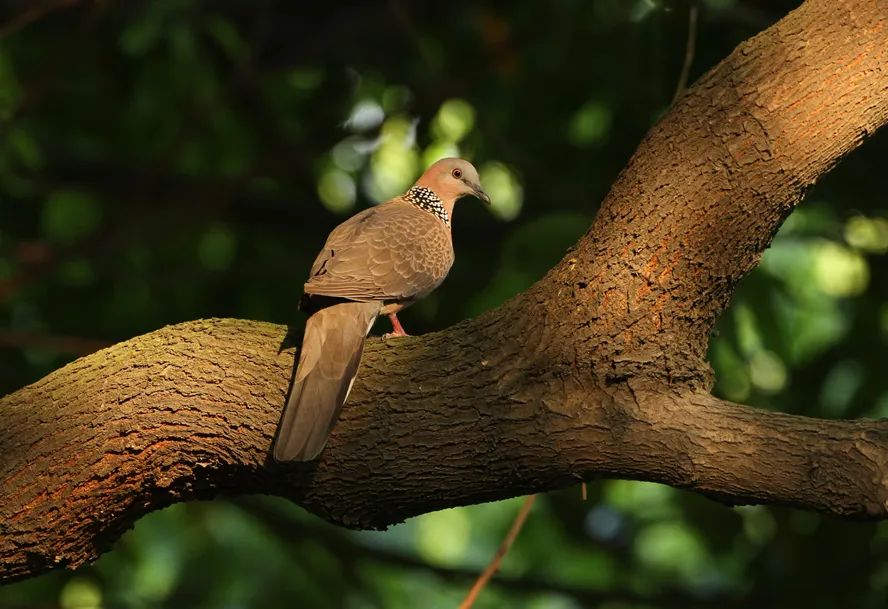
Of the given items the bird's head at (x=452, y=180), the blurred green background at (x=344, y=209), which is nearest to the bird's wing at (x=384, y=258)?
the bird's head at (x=452, y=180)

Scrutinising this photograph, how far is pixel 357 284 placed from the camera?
4055 mm

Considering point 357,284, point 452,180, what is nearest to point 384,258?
point 357,284

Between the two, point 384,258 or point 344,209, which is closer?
point 384,258

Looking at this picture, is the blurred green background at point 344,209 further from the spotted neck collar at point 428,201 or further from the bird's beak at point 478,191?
the spotted neck collar at point 428,201

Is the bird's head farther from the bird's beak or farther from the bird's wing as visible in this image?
the bird's wing

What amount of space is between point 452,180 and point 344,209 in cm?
294

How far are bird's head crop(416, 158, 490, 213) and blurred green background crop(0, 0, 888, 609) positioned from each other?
1164 mm

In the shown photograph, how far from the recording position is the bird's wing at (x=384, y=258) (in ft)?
13.3

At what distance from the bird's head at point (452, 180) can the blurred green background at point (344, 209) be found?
116 cm

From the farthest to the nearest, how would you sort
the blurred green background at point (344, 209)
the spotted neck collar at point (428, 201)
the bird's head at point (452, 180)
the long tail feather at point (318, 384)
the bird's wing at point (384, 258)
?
the blurred green background at point (344, 209) → the bird's head at point (452, 180) → the spotted neck collar at point (428, 201) → the bird's wing at point (384, 258) → the long tail feather at point (318, 384)

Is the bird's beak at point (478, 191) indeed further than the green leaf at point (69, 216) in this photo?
No

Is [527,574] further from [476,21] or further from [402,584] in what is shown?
[476,21]

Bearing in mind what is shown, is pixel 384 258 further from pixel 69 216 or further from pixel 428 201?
pixel 69 216

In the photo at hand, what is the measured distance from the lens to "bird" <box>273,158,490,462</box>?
11.4 ft
